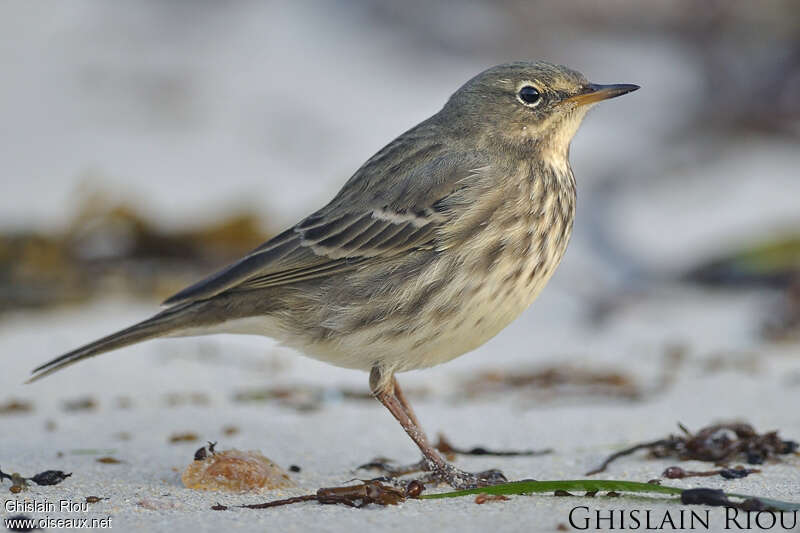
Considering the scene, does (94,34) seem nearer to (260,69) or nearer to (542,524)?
(260,69)

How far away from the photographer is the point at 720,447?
16.2 feet

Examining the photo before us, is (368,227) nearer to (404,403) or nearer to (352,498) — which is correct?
(404,403)

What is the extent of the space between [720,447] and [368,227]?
1.94 metres

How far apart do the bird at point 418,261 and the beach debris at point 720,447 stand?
32.1 inches

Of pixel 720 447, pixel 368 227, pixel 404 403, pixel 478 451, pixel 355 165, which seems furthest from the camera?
pixel 355 165

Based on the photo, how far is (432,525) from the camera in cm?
373

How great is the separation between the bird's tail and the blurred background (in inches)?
54.8

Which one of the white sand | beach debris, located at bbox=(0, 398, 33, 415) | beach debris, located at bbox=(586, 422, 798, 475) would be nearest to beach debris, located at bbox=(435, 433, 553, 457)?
the white sand

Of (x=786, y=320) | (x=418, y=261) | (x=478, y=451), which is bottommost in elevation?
(x=478, y=451)

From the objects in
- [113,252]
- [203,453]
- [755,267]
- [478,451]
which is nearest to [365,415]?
[478,451]

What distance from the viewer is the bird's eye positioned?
5645mm

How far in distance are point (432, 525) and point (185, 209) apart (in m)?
8.46

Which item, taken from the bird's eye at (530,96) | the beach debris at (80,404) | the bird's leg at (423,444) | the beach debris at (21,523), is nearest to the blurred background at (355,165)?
the beach debris at (80,404)

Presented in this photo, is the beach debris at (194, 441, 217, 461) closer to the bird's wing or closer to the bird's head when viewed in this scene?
the bird's wing
